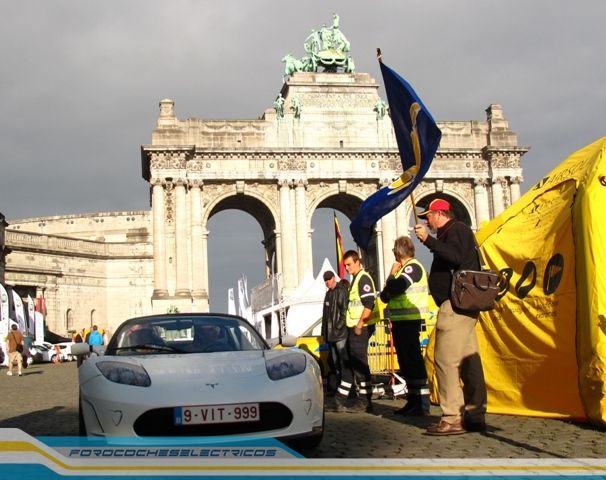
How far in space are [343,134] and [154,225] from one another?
1223cm

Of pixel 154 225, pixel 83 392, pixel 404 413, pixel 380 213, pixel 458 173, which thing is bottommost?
pixel 404 413

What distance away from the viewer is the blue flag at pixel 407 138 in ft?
29.8

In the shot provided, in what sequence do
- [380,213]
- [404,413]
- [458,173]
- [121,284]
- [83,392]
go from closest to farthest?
[83,392], [404,413], [380,213], [458,173], [121,284]

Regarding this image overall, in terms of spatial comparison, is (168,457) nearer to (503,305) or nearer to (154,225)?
(503,305)

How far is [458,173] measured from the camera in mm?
46594

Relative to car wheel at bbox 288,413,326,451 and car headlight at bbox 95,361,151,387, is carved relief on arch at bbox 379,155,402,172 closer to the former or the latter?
car wheel at bbox 288,413,326,451

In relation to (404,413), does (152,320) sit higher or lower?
higher

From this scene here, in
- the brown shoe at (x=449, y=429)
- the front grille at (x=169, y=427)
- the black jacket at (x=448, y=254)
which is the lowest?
the brown shoe at (x=449, y=429)

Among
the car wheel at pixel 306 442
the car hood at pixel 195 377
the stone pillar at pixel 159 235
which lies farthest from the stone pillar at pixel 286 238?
the car wheel at pixel 306 442

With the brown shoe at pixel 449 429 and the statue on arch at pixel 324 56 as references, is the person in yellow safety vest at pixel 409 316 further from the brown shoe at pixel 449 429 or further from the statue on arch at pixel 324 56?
the statue on arch at pixel 324 56

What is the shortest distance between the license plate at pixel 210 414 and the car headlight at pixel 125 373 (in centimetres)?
39

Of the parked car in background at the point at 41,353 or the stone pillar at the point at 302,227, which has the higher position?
the stone pillar at the point at 302,227

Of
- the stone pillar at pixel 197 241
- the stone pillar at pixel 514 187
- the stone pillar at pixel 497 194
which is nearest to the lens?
the stone pillar at pixel 197 241

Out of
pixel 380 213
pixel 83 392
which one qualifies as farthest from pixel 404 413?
pixel 83 392
